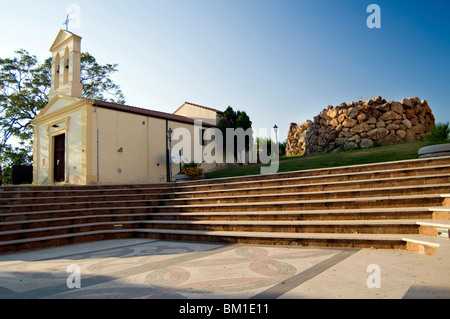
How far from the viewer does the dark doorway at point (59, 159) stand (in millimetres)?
16562

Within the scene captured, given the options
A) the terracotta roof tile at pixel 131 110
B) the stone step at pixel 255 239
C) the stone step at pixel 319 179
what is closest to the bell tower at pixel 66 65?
the terracotta roof tile at pixel 131 110

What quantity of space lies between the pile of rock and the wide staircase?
8.20 m

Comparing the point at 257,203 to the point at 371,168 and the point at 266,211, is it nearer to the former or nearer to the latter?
the point at 266,211

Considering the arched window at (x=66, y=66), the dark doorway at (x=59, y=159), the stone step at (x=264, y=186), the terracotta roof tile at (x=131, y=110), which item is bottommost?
the stone step at (x=264, y=186)

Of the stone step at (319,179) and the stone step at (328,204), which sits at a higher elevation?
the stone step at (319,179)

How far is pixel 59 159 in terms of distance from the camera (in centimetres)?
1697

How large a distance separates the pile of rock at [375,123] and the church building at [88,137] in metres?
8.61

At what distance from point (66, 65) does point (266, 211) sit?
1507cm

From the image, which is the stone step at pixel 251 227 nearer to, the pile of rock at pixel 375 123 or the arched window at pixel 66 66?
the pile of rock at pixel 375 123

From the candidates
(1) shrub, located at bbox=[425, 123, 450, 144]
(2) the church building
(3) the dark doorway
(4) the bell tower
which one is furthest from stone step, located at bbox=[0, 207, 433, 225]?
(4) the bell tower

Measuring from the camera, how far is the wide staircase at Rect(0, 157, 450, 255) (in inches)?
198

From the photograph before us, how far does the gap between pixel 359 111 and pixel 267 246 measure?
39.8ft

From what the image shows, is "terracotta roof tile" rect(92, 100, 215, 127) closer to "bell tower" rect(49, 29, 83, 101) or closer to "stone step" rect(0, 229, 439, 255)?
"bell tower" rect(49, 29, 83, 101)
